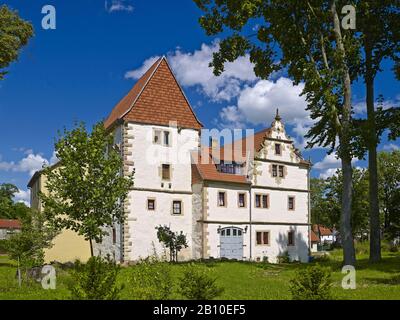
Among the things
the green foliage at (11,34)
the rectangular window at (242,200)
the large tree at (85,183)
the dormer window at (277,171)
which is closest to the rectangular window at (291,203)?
the dormer window at (277,171)

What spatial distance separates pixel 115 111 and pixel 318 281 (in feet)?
102

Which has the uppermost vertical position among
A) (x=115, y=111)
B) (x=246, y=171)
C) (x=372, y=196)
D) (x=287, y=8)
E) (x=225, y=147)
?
(x=287, y=8)

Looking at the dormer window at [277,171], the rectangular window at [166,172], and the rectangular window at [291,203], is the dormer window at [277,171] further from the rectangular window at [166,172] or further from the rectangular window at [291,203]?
the rectangular window at [166,172]

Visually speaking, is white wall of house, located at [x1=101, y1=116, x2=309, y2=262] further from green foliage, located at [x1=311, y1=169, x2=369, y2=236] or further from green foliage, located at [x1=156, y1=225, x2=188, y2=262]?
green foliage, located at [x1=311, y1=169, x2=369, y2=236]

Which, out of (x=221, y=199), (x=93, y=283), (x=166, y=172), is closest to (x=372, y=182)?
(x=221, y=199)

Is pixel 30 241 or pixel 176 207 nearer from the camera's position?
pixel 30 241

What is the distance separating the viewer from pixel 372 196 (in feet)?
88.0

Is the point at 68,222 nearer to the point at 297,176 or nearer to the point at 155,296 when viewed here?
the point at 155,296

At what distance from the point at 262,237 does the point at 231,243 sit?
10.6 ft

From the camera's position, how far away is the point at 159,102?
3456cm

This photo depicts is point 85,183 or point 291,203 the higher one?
point 85,183

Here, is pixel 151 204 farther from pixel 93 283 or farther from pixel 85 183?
pixel 93 283

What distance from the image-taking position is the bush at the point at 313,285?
10.1 meters
